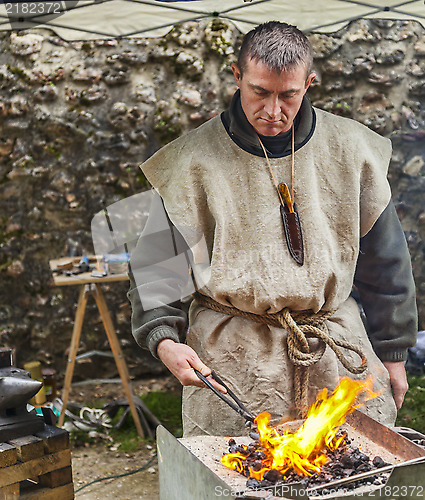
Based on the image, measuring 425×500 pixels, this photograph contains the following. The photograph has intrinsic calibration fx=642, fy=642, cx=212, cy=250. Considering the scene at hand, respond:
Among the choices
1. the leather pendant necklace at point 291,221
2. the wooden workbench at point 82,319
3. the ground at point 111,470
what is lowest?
the ground at point 111,470

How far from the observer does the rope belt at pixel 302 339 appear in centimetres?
171

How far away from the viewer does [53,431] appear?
1880mm

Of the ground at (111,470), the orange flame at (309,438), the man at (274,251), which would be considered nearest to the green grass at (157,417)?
the ground at (111,470)

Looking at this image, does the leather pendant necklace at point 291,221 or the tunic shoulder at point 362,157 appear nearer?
the leather pendant necklace at point 291,221

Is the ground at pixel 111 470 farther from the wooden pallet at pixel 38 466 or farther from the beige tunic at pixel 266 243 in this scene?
the beige tunic at pixel 266 243

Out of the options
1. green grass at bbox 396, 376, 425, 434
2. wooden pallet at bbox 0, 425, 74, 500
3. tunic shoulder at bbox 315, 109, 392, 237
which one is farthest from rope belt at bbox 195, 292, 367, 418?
green grass at bbox 396, 376, 425, 434

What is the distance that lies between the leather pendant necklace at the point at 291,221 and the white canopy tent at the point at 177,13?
684 mm

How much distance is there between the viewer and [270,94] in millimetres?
1608

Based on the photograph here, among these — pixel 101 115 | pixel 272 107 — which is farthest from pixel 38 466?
pixel 101 115

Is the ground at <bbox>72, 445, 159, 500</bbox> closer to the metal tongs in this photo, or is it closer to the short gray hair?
the metal tongs

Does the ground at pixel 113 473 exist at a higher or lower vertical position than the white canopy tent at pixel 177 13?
lower

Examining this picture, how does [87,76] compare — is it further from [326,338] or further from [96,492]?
[326,338]

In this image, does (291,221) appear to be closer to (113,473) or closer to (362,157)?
(362,157)

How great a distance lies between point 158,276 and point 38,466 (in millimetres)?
632
